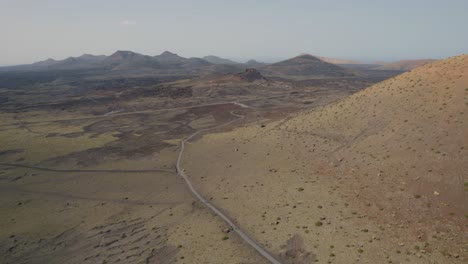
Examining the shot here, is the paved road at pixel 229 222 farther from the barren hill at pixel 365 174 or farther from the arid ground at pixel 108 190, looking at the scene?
A: the barren hill at pixel 365 174

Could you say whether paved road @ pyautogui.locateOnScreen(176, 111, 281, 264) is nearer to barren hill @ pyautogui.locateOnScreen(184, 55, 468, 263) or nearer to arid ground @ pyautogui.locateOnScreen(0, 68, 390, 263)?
arid ground @ pyautogui.locateOnScreen(0, 68, 390, 263)

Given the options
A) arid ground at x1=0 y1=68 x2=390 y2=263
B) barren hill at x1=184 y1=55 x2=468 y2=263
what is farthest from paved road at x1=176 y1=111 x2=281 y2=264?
barren hill at x1=184 y1=55 x2=468 y2=263

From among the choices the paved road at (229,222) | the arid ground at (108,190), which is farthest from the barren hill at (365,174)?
the arid ground at (108,190)

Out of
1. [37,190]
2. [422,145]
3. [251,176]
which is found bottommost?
[37,190]

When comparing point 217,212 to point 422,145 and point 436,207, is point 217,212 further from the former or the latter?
point 422,145

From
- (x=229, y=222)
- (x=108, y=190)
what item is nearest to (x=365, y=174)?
(x=229, y=222)

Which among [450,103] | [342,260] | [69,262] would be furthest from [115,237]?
[450,103]

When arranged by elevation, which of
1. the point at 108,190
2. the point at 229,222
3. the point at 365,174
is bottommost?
the point at 108,190

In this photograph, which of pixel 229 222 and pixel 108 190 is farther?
pixel 108 190

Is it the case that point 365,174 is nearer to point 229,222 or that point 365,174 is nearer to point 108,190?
point 229,222
